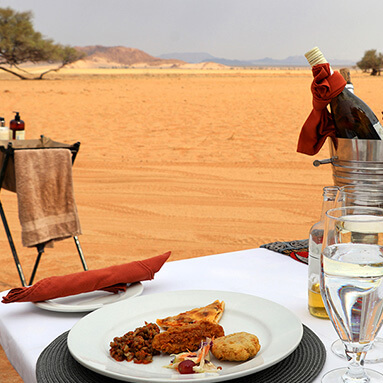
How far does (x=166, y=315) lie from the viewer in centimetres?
118

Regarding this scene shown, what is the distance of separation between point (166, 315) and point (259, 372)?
12.0 inches

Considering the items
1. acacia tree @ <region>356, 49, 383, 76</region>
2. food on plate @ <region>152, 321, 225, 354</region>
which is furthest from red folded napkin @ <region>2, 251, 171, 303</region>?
acacia tree @ <region>356, 49, 383, 76</region>

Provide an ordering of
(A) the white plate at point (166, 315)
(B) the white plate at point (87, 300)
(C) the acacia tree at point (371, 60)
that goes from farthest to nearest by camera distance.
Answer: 1. (C) the acacia tree at point (371, 60)
2. (B) the white plate at point (87, 300)
3. (A) the white plate at point (166, 315)

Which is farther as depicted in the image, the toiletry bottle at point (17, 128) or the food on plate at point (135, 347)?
the toiletry bottle at point (17, 128)

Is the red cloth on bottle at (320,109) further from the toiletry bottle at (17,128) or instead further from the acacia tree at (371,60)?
the acacia tree at (371,60)

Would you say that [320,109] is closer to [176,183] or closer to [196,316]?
[196,316]

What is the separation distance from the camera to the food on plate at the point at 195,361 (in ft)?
2.96

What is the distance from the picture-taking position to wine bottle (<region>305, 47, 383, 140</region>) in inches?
57.6

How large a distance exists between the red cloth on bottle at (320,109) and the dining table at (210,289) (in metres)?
0.35

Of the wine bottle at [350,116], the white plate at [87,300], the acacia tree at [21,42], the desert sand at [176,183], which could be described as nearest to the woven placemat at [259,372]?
the white plate at [87,300]

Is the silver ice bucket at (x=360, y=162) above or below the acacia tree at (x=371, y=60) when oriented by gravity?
below

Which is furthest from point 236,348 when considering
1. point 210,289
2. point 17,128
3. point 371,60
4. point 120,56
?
point 120,56

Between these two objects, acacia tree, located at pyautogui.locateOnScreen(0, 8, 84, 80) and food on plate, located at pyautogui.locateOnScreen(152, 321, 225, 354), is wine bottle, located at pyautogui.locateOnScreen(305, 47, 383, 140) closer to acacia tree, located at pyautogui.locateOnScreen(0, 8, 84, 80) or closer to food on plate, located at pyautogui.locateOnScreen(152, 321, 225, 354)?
food on plate, located at pyautogui.locateOnScreen(152, 321, 225, 354)

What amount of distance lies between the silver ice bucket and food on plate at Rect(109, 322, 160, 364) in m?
0.69
